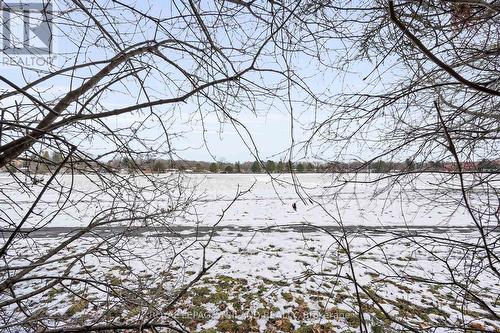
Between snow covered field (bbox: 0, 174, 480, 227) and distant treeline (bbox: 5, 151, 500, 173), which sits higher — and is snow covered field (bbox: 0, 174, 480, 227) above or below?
below

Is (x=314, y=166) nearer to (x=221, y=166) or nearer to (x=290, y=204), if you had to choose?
(x=221, y=166)

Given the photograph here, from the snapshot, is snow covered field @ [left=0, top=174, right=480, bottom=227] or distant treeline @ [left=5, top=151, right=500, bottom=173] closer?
distant treeline @ [left=5, top=151, right=500, bottom=173]

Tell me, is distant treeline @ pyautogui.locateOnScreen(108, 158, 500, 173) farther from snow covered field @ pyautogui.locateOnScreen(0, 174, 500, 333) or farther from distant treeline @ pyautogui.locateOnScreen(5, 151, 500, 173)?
snow covered field @ pyautogui.locateOnScreen(0, 174, 500, 333)

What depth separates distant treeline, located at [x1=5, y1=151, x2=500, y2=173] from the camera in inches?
66.9

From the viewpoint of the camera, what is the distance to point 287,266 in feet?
18.9

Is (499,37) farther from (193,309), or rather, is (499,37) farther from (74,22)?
(193,309)

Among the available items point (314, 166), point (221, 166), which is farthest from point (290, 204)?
point (221, 166)

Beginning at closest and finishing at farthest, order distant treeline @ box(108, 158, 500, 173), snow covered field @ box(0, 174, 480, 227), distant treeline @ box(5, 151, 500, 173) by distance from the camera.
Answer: distant treeline @ box(5, 151, 500, 173) → snow covered field @ box(0, 174, 480, 227) → distant treeline @ box(108, 158, 500, 173)

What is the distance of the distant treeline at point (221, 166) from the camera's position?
170 cm

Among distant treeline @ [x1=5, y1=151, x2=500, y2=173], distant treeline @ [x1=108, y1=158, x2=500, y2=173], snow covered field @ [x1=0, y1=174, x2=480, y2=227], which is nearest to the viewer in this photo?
distant treeline @ [x1=5, y1=151, x2=500, y2=173]

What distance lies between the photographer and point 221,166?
232 centimetres

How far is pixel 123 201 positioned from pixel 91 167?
358 millimetres

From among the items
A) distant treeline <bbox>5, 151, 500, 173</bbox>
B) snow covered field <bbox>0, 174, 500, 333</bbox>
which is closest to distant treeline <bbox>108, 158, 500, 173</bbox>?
distant treeline <bbox>5, 151, 500, 173</bbox>

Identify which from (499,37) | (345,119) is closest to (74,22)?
(345,119)
